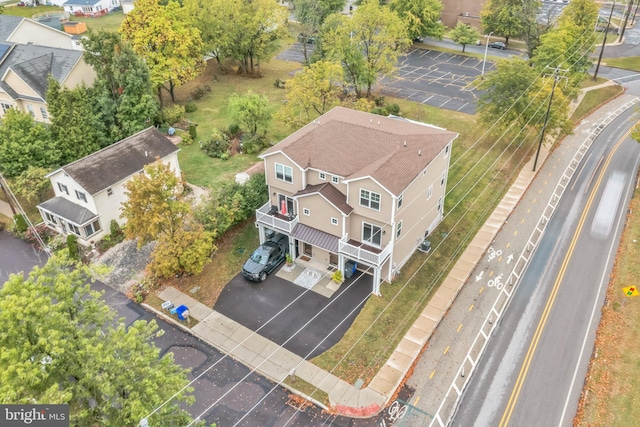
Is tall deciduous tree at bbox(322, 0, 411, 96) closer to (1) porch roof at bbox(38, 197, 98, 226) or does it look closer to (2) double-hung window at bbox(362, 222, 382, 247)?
(2) double-hung window at bbox(362, 222, 382, 247)

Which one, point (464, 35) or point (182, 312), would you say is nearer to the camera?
point (182, 312)

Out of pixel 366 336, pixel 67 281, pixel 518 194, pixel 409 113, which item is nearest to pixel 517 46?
pixel 409 113

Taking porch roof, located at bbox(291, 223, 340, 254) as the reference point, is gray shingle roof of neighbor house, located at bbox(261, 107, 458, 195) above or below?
above

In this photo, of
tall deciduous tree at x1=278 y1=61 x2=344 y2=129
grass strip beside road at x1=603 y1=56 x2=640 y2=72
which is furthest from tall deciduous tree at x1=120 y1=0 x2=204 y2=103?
grass strip beside road at x1=603 y1=56 x2=640 y2=72

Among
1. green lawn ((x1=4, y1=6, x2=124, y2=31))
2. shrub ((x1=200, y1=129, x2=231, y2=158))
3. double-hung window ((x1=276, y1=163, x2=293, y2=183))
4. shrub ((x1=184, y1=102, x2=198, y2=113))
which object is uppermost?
green lawn ((x1=4, y1=6, x2=124, y2=31))

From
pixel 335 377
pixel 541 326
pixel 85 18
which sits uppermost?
pixel 85 18

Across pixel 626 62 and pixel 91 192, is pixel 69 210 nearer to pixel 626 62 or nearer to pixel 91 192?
pixel 91 192

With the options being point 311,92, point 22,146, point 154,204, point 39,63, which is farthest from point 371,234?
point 39,63

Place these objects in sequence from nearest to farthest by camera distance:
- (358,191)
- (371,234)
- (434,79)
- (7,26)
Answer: (358,191) < (371,234) < (7,26) < (434,79)
